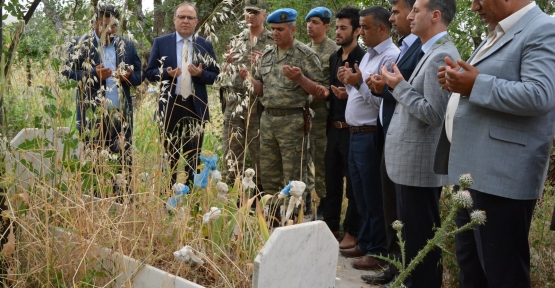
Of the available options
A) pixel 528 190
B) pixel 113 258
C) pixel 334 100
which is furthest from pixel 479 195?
pixel 334 100

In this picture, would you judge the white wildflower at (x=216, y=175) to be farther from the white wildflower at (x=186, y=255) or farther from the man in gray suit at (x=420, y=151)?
the man in gray suit at (x=420, y=151)

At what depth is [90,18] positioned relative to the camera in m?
3.54

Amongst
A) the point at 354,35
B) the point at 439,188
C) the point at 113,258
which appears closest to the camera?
the point at 113,258

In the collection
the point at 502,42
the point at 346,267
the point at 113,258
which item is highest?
the point at 502,42

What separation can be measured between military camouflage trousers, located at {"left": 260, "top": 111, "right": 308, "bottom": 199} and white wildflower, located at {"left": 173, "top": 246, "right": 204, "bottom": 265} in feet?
9.63

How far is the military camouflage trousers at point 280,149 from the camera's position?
5562mm

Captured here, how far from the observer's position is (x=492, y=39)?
9.55ft

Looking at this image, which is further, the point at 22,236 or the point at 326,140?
the point at 326,140

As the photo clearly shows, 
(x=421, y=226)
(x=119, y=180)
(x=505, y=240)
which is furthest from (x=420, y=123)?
(x=119, y=180)

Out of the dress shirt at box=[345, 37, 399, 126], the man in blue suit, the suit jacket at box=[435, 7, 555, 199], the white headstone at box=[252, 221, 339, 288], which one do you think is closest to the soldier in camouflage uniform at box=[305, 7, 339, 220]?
the dress shirt at box=[345, 37, 399, 126]

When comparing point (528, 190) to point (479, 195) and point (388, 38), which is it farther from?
point (388, 38)

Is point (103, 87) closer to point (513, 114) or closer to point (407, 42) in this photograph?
point (407, 42)

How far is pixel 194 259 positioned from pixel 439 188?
177cm

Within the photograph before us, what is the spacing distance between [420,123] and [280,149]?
222cm
